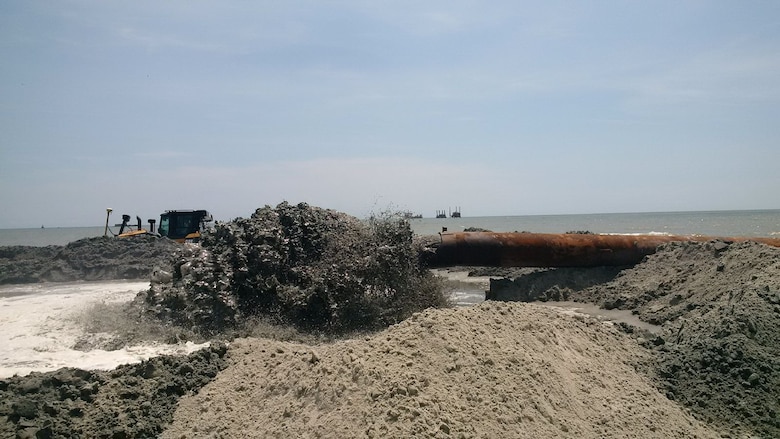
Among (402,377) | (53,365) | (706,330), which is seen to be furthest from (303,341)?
(706,330)

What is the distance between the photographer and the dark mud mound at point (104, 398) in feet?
16.2

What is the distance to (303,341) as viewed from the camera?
8.43 metres

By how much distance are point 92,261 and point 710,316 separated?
17.3m

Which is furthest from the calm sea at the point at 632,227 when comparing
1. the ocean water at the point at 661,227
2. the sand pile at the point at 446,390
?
the sand pile at the point at 446,390

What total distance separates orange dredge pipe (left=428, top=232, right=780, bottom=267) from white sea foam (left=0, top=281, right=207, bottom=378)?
552cm

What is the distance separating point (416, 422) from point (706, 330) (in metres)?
4.09

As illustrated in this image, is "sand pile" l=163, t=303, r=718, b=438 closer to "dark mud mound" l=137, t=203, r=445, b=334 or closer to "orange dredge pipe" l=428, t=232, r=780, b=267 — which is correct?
"dark mud mound" l=137, t=203, r=445, b=334

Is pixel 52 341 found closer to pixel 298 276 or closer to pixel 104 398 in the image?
pixel 298 276

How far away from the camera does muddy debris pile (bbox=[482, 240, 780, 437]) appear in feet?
17.6

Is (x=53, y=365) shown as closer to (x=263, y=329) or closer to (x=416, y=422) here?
(x=263, y=329)

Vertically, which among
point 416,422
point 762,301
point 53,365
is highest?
point 762,301

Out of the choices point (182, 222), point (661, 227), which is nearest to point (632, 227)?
point (661, 227)

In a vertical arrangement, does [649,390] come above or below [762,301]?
below

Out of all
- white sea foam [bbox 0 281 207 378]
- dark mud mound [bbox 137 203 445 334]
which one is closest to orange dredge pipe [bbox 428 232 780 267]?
dark mud mound [bbox 137 203 445 334]
